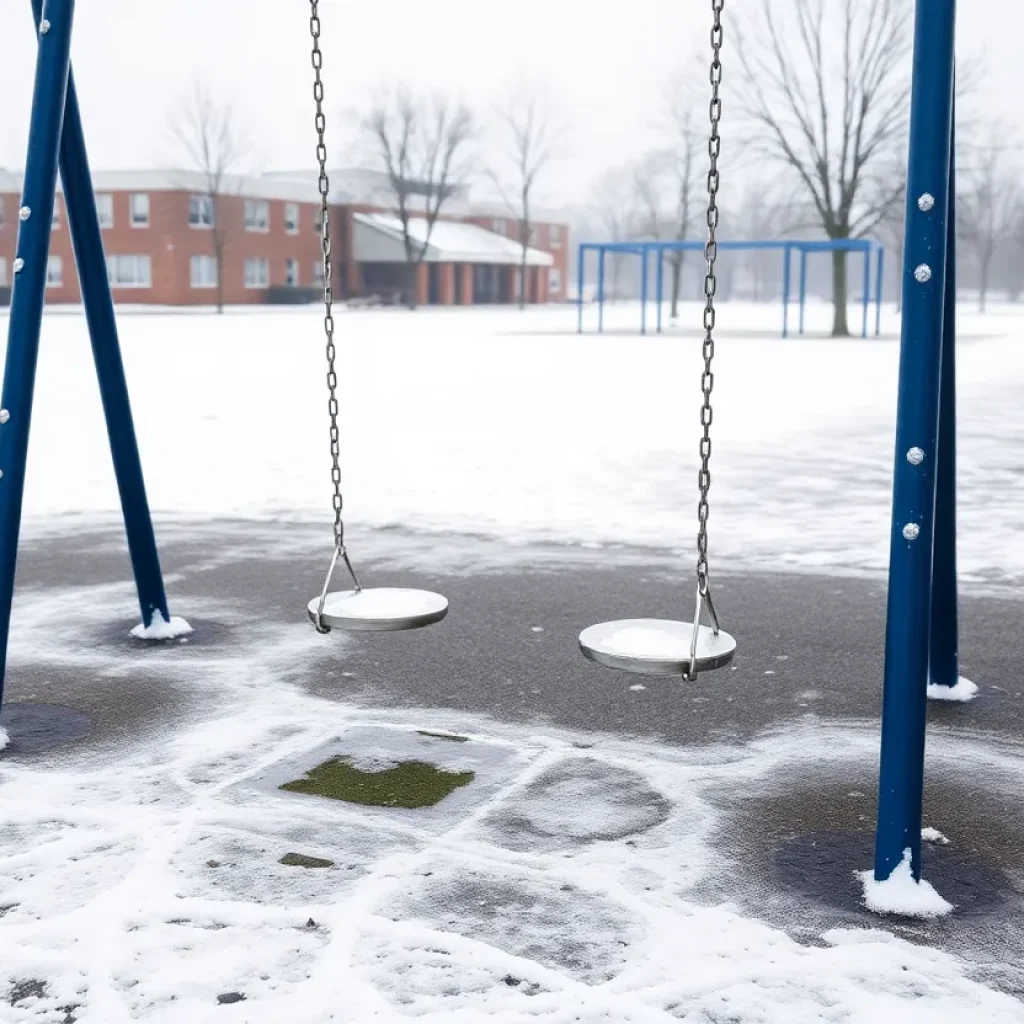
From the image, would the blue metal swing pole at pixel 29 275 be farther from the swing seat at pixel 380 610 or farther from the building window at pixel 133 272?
the building window at pixel 133 272

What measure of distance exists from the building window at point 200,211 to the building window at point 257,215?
1891 mm

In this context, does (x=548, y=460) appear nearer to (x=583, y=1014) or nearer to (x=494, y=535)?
(x=494, y=535)

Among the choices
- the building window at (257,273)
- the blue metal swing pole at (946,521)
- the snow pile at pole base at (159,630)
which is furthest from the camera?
the building window at (257,273)

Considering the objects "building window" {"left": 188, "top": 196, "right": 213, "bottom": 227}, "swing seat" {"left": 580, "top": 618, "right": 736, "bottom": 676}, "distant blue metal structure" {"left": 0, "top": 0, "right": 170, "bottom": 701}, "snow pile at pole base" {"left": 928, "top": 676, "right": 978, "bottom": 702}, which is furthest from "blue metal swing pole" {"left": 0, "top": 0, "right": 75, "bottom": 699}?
"building window" {"left": 188, "top": 196, "right": 213, "bottom": 227}

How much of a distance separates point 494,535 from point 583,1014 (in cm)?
543

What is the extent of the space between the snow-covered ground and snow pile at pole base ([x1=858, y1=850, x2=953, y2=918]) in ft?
12.3

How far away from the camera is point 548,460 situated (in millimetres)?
11477

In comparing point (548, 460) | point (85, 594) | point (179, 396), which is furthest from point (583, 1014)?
point (179, 396)

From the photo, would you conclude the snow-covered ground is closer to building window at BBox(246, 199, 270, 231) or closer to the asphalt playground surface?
the asphalt playground surface

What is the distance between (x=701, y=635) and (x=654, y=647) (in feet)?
0.73

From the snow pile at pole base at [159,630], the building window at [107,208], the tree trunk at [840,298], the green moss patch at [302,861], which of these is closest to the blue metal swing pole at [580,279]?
the tree trunk at [840,298]

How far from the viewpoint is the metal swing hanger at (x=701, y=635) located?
11.9 feet

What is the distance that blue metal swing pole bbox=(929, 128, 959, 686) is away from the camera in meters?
4.15

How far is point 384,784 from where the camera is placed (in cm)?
405
